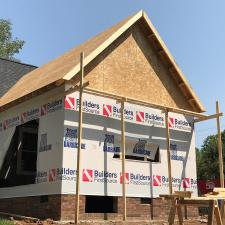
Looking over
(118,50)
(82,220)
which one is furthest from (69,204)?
(118,50)

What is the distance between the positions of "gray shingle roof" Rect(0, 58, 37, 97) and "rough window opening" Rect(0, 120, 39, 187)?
4.54 metres

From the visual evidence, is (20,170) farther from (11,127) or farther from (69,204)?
(69,204)

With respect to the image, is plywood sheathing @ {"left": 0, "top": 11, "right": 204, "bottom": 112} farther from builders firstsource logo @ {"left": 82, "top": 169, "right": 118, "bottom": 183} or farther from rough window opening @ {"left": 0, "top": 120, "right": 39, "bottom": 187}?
builders firstsource logo @ {"left": 82, "top": 169, "right": 118, "bottom": 183}

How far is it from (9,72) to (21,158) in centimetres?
733

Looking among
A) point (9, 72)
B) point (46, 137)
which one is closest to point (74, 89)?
point (46, 137)

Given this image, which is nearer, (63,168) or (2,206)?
(63,168)

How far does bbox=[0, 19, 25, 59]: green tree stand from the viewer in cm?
4784

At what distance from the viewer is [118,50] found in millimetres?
16625

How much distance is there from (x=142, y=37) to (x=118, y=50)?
1.86m

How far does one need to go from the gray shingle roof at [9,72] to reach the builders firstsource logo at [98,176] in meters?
9.42

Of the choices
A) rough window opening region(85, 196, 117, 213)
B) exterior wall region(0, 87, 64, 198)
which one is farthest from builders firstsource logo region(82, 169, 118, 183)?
rough window opening region(85, 196, 117, 213)

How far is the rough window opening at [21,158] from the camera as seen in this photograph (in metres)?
17.0

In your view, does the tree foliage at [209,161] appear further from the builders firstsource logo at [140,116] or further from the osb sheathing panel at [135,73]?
the builders firstsource logo at [140,116]

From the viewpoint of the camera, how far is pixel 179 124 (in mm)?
17891
